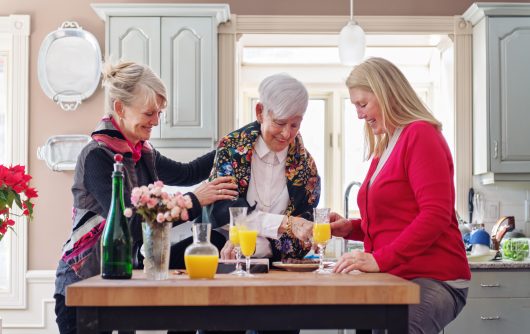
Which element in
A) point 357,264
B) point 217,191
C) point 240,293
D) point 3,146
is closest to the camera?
point 240,293

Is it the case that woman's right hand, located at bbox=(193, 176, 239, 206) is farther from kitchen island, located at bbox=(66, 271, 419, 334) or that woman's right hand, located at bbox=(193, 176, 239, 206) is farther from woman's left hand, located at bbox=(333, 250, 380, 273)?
kitchen island, located at bbox=(66, 271, 419, 334)

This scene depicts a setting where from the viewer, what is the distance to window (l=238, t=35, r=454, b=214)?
5316 mm

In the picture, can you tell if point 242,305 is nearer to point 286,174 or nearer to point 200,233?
point 200,233

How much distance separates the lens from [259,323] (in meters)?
1.88

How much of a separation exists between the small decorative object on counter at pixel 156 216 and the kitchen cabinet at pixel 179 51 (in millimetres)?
2326

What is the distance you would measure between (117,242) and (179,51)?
2.50 meters

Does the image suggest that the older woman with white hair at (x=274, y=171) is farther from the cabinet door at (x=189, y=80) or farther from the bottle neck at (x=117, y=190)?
the cabinet door at (x=189, y=80)

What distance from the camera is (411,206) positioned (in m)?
2.26

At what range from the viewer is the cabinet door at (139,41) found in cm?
442

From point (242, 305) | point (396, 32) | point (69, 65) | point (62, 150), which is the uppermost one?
point (396, 32)

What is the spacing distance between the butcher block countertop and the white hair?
35.5 inches

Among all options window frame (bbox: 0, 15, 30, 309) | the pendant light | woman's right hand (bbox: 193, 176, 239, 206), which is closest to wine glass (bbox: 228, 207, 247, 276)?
woman's right hand (bbox: 193, 176, 239, 206)

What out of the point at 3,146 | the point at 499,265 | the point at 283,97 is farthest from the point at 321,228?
the point at 3,146

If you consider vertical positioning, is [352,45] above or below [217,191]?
above
